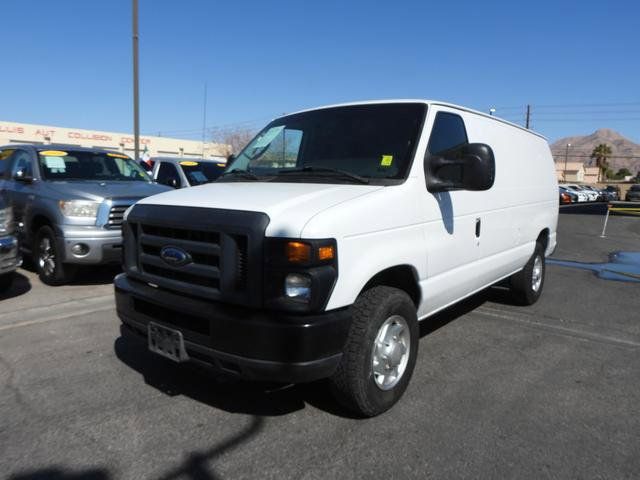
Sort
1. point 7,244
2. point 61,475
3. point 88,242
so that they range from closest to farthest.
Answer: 1. point 61,475
2. point 7,244
3. point 88,242

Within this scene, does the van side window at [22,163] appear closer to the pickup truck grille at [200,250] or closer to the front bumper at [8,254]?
the front bumper at [8,254]

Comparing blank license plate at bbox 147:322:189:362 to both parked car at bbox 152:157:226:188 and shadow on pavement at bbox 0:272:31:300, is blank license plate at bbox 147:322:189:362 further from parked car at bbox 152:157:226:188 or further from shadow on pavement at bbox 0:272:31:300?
parked car at bbox 152:157:226:188

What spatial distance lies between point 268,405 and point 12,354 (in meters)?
2.42

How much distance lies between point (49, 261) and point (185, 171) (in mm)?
4599

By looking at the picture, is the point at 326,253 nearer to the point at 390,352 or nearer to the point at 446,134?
the point at 390,352

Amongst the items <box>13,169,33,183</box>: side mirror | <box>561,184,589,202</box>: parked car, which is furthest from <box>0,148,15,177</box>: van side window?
<box>561,184,589,202</box>: parked car

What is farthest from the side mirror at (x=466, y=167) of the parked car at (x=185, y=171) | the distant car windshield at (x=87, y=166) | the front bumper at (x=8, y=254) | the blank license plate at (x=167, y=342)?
the parked car at (x=185, y=171)

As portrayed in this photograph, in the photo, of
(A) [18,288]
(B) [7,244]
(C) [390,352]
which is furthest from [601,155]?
(C) [390,352]

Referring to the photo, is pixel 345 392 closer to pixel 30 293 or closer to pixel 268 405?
pixel 268 405

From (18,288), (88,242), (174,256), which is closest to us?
(174,256)

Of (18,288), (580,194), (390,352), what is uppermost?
(390,352)

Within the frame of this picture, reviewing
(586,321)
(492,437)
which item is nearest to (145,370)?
(492,437)

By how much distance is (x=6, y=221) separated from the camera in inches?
240

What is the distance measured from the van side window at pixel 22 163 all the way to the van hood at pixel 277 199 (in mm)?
4818
